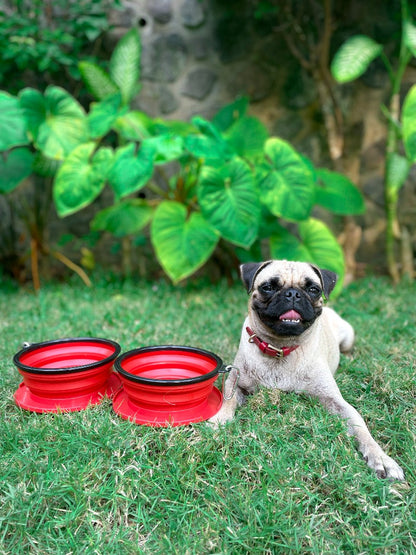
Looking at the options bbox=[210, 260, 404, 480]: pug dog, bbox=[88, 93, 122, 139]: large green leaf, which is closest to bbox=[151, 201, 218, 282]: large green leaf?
bbox=[88, 93, 122, 139]: large green leaf

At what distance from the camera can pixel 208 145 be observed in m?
3.07

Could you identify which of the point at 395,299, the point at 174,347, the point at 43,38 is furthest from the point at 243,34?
the point at 174,347

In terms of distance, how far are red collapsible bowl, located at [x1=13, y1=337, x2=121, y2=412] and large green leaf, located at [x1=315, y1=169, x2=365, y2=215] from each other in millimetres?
2202

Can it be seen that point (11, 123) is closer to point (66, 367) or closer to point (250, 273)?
point (66, 367)

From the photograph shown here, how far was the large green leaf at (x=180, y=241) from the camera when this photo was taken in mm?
3121

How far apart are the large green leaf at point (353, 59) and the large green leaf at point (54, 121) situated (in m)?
1.93

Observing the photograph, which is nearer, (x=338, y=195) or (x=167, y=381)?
(x=167, y=381)

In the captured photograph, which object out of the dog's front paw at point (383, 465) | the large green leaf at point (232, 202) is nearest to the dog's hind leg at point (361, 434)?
the dog's front paw at point (383, 465)

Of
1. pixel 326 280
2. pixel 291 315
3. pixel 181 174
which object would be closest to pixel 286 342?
pixel 291 315

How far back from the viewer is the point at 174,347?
2.00m

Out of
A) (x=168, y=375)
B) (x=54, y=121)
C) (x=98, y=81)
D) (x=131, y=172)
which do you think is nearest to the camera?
(x=168, y=375)

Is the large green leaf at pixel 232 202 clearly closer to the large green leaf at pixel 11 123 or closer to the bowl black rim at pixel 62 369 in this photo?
the bowl black rim at pixel 62 369

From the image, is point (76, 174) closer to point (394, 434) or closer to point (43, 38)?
point (43, 38)

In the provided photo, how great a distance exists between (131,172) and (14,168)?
3.97ft
